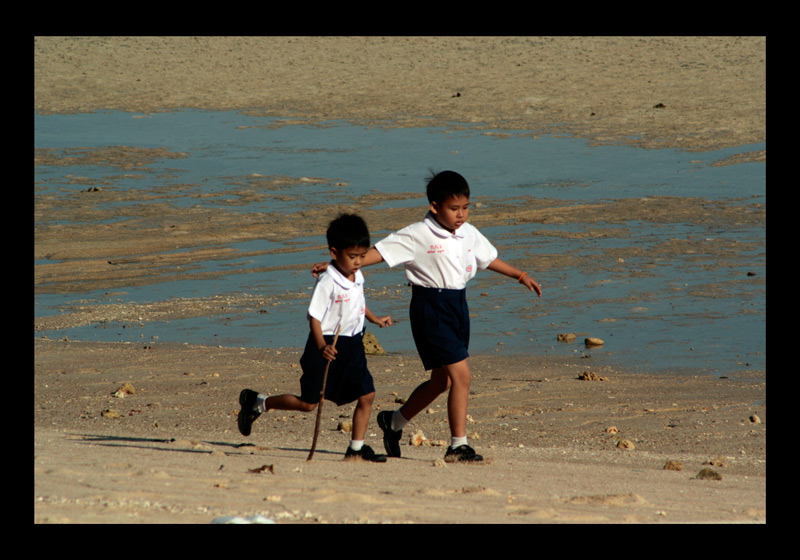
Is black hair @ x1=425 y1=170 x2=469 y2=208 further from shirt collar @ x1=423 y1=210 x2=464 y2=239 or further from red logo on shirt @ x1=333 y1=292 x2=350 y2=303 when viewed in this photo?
red logo on shirt @ x1=333 y1=292 x2=350 y2=303

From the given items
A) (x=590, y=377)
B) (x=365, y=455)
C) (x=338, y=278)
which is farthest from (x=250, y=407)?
(x=590, y=377)

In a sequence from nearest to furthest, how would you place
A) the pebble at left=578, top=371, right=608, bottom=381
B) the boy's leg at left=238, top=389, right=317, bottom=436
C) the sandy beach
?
1. the sandy beach
2. the boy's leg at left=238, top=389, right=317, bottom=436
3. the pebble at left=578, top=371, right=608, bottom=381

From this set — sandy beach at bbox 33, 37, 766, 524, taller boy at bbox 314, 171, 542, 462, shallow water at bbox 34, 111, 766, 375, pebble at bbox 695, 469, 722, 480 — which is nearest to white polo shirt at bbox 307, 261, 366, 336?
taller boy at bbox 314, 171, 542, 462

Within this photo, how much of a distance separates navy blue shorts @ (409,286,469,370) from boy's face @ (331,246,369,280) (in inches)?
16.6

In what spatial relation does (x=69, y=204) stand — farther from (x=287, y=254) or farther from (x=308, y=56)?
(x=308, y=56)

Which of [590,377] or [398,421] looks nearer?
[398,421]

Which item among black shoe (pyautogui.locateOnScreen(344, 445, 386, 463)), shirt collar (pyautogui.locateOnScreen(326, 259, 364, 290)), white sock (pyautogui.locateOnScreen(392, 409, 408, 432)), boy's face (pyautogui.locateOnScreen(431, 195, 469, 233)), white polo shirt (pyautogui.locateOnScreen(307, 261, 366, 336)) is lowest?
black shoe (pyautogui.locateOnScreen(344, 445, 386, 463))

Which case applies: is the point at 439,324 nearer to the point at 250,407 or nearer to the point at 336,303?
the point at 336,303

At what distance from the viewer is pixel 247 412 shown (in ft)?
20.0

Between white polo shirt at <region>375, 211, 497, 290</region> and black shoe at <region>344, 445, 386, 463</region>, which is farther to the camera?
white polo shirt at <region>375, 211, 497, 290</region>

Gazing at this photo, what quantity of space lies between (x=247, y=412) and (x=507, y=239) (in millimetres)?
8015

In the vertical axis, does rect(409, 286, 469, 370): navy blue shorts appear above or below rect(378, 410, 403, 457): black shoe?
above

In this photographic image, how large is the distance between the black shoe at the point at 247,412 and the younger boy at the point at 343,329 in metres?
0.44

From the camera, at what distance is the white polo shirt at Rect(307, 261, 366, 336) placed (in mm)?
5594
